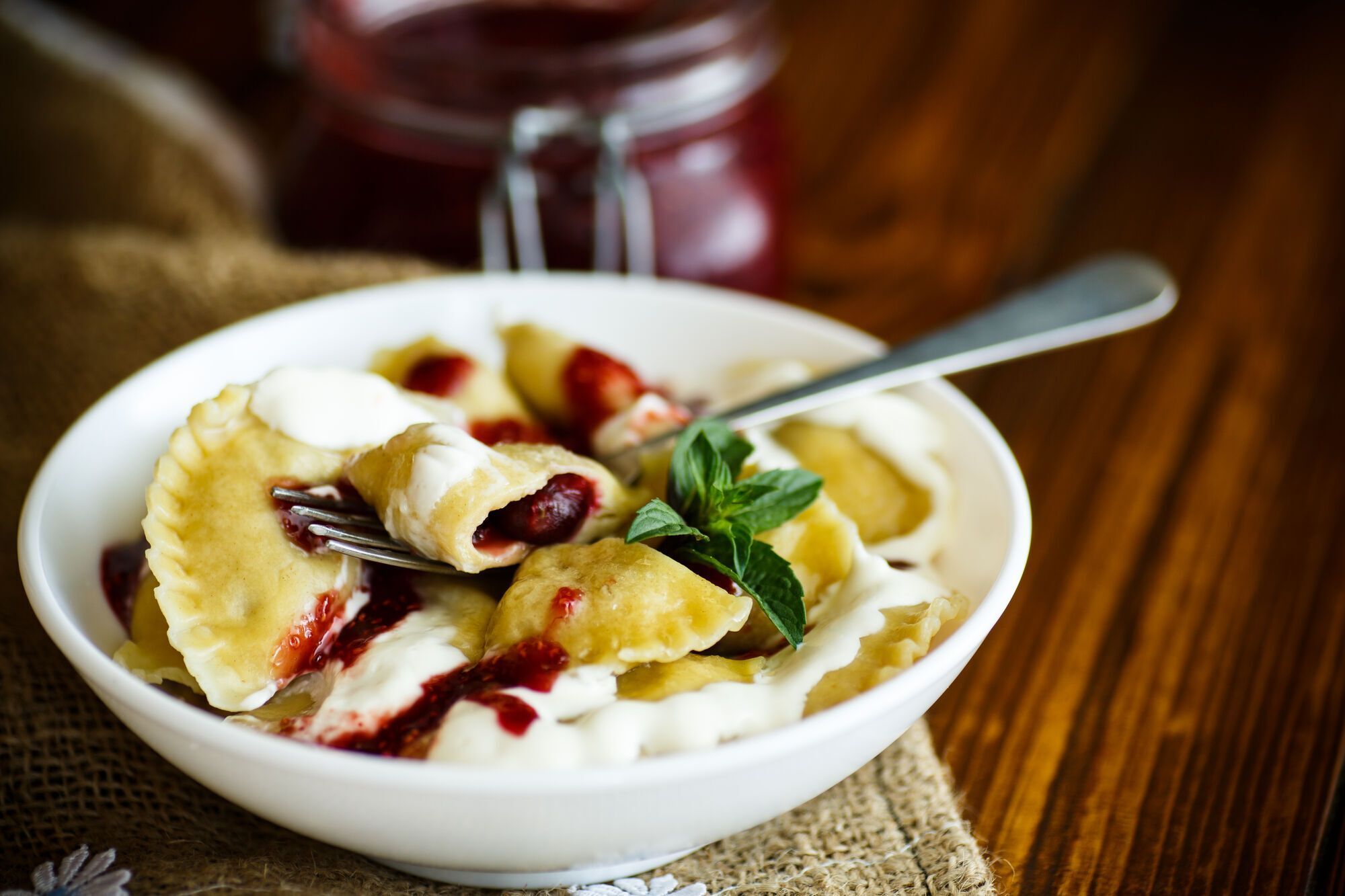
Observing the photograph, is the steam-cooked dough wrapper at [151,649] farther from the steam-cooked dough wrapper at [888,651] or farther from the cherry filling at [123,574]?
the steam-cooked dough wrapper at [888,651]

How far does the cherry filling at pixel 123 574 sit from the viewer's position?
1.30 metres

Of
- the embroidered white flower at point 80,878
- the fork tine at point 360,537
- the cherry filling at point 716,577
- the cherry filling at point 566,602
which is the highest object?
the cherry filling at point 566,602

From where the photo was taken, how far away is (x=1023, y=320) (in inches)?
63.5

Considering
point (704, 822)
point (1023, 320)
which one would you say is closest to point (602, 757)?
point (704, 822)

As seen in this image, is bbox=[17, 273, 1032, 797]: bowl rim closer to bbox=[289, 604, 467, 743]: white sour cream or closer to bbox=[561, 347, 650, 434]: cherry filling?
bbox=[289, 604, 467, 743]: white sour cream

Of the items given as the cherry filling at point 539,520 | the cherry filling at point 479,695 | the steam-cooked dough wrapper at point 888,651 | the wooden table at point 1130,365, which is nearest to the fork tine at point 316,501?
the cherry filling at point 539,520

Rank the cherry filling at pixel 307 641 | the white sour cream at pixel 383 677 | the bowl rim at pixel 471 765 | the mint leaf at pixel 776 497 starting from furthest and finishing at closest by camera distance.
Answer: the mint leaf at pixel 776 497 → the cherry filling at pixel 307 641 → the white sour cream at pixel 383 677 → the bowl rim at pixel 471 765

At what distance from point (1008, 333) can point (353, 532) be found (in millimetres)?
882

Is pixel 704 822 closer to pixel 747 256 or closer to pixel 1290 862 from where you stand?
pixel 1290 862

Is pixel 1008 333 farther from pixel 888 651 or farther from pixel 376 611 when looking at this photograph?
pixel 376 611

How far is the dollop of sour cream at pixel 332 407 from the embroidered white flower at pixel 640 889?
0.50 meters

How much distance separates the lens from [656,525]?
1169mm

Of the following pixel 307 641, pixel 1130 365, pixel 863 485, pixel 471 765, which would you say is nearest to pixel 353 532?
pixel 307 641

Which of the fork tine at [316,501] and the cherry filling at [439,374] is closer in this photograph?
the fork tine at [316,501]
